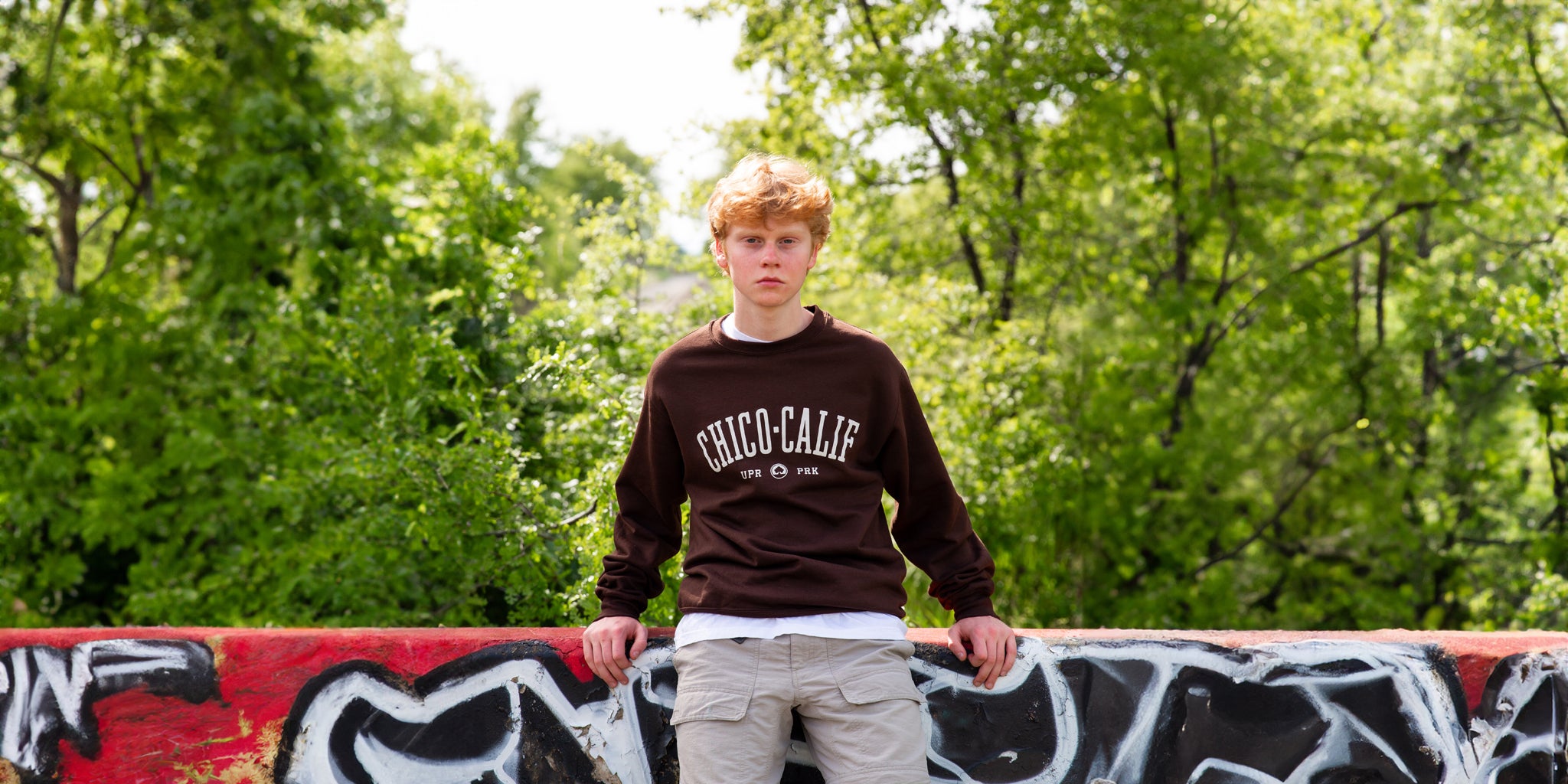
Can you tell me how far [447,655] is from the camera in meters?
2.65

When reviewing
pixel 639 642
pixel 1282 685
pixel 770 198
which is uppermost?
pixel 770 198

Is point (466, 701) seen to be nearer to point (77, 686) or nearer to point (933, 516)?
point (77, 686)

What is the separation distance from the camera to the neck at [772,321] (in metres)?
2.34

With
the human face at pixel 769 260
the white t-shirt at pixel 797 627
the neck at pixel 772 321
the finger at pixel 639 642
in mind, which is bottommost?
the finger at pixel 639 642

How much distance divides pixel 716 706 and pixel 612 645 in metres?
0.38

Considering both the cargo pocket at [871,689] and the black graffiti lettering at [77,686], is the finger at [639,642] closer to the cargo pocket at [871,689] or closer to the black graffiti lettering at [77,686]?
the cargo pocket at [871,689]

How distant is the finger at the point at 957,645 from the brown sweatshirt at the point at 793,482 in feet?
0.15

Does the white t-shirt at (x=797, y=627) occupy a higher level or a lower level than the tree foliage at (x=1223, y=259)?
lower

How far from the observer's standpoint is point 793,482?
226 cm

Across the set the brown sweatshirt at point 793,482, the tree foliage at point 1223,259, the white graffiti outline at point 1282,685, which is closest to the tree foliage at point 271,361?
the brown sweatshirt at point 793,482

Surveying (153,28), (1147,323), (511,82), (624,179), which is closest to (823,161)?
Answer: (624,179)

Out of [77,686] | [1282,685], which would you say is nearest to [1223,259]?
[1282,685]

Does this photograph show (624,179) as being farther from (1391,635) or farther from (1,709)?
(1391,635)

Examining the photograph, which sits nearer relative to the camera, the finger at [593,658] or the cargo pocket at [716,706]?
the cargo pocket at [716,706]
